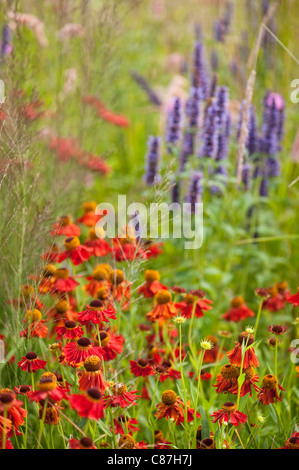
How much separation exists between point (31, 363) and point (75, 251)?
406 millimetres

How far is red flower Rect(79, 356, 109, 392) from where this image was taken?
3.06 ft

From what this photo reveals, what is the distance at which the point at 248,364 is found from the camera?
3.37 ft

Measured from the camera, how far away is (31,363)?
1.04 metres

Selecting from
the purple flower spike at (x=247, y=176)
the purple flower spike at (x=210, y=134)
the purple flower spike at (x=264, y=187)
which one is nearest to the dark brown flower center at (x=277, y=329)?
the purple flower spike at (x=210, y=134)

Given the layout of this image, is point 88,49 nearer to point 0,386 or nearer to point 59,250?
point 59,250

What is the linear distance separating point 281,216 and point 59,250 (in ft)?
4.39

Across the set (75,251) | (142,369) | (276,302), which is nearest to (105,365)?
(142,369)

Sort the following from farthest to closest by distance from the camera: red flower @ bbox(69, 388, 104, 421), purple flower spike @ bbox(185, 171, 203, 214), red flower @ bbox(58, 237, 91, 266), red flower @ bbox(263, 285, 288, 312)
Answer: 1. purple flower spike @ bbox(185, 171, 203, 214)
2. red flower @ bbox(263, 285, 288, 312)
3. red flower @ bbox(58, 237, 91, 266)
4. red flower @ bbox(69, 388, 104, 421)

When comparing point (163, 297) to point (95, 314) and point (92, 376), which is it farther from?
point (92, 376)

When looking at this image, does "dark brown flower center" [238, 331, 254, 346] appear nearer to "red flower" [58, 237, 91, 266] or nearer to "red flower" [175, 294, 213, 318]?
"red flower" [175, 294, 213, 318]

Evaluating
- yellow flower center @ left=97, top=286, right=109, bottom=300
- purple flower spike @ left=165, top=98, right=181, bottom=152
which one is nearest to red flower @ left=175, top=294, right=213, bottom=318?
yellow flower center @ left=97, top=286, right=109, bottom=300

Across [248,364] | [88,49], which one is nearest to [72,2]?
[88,49]

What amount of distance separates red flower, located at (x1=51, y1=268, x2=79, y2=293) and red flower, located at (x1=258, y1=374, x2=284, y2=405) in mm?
480

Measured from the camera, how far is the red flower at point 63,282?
128cm
